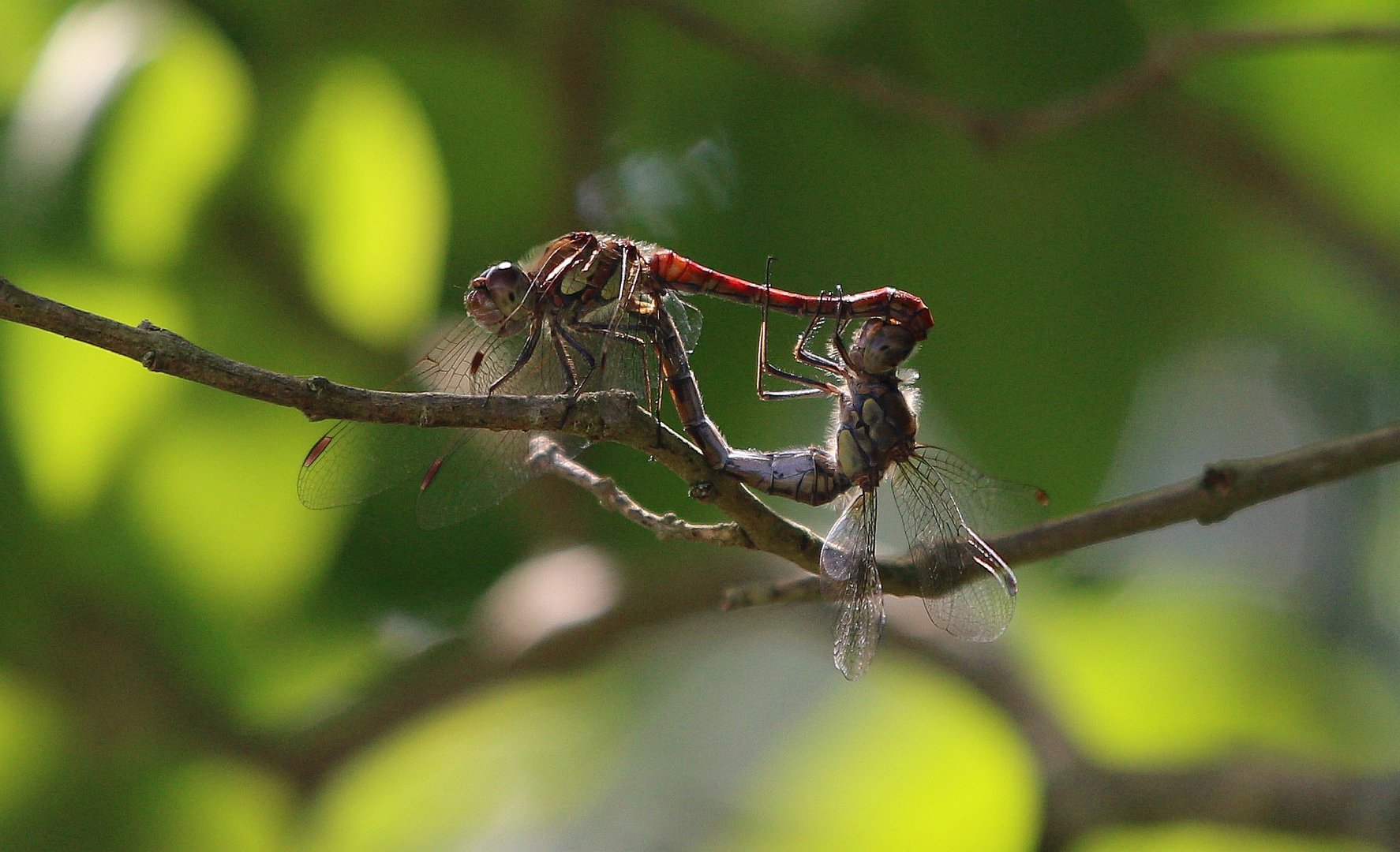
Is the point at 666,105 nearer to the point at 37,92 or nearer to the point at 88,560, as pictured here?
the point at 37,92

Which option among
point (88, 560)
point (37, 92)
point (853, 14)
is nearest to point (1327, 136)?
point (853, 14)

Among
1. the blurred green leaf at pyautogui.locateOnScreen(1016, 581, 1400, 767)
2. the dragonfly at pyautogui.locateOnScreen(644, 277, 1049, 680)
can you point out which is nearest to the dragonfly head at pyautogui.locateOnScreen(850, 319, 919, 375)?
the dragonfly at pyautogui.locateOnScreen(644, 277, 1049, 680)

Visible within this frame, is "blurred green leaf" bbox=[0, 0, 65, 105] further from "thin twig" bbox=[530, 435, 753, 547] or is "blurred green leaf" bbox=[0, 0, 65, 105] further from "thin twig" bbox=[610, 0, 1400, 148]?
"thin twig" bbox=[530, 435, 753, 547]

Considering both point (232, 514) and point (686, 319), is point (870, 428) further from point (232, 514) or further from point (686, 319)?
point (232, 514)

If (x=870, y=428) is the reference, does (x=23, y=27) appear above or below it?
above

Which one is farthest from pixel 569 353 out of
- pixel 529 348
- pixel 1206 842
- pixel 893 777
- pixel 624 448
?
pixel 1206 842

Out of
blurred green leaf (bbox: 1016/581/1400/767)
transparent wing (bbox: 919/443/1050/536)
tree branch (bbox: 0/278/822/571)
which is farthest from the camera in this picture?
blurred green leaf (bbox: 1016/581/1400/767)
